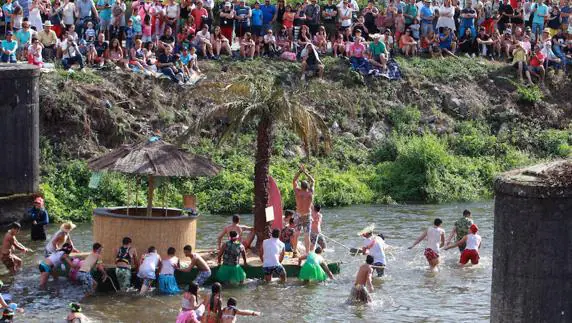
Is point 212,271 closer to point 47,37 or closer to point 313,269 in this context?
point 313,269

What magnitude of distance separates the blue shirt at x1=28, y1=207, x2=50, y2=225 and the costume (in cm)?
657

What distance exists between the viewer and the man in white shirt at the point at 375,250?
85.0 ft

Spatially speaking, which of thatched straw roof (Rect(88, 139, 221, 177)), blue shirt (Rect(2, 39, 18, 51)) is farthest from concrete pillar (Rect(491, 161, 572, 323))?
blue shirt (Rect(2, 39, 18, 51))

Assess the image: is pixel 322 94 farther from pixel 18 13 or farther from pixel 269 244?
pixel 18 13

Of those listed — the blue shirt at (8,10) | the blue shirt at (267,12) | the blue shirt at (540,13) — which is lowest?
the blue shirt at (8,10)

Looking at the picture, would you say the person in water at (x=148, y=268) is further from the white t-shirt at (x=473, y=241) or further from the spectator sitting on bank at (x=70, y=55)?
the spectator sitting on bank at (x=70, y=55)

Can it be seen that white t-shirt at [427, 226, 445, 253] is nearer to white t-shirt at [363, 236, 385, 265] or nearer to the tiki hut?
white t-shirt at [363, 236, 385, 265]

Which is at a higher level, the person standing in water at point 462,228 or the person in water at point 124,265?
the person standing in water at point 462,228

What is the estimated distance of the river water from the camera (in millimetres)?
22828

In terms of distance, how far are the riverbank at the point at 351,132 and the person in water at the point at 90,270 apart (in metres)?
6.42

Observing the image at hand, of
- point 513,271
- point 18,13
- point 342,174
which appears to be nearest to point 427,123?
point 342,174

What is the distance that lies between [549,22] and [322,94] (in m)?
18.8

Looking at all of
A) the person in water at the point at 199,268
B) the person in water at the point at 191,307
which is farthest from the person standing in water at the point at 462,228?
the person in water at the point at 191,307

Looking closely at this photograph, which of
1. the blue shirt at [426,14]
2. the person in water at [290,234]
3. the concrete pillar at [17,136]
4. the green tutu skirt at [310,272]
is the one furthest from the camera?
the blue shirt at [426,14]
